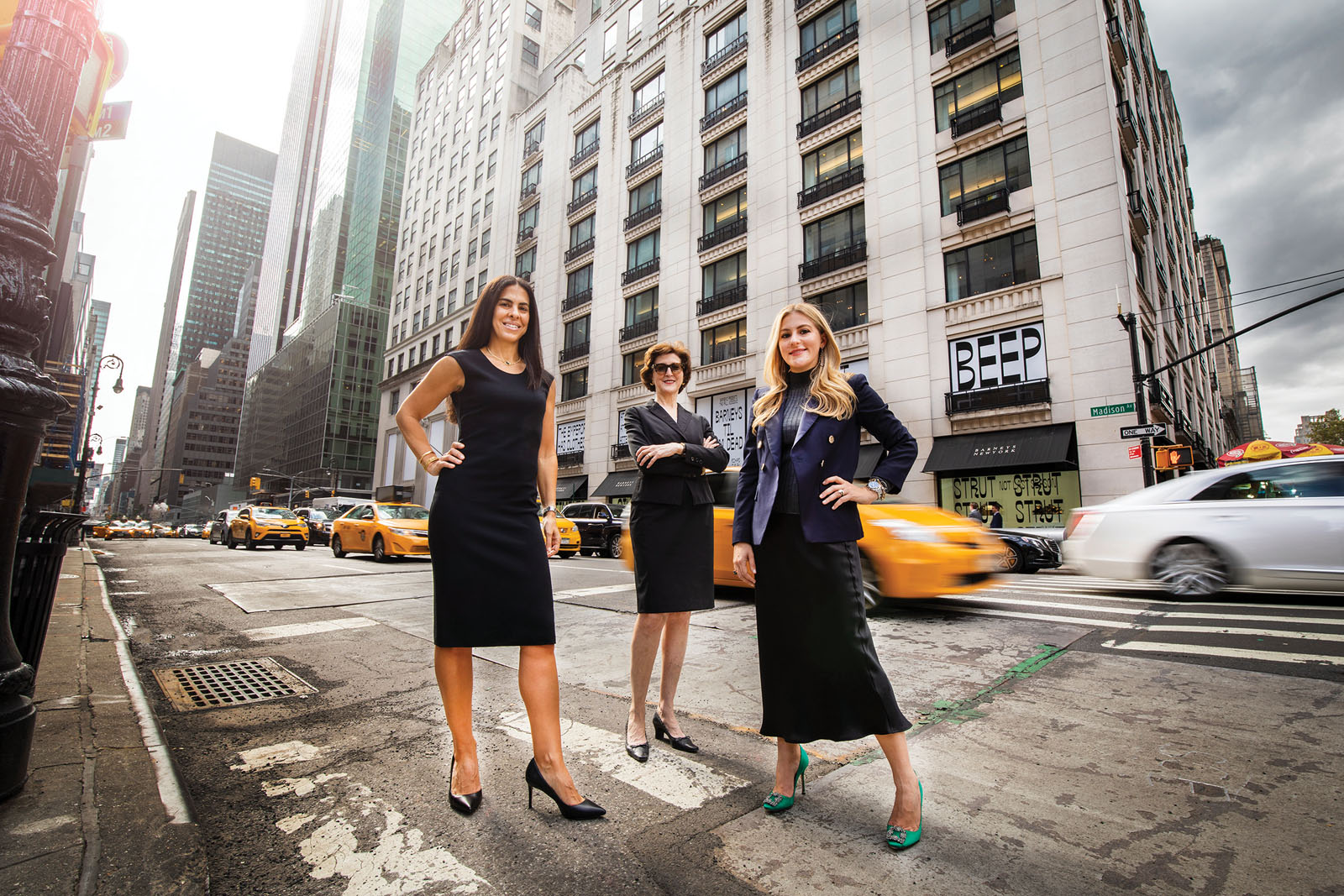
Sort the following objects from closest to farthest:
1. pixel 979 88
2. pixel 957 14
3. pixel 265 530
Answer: pixel 265 530 → pixel 979 88 → pixel 957 14

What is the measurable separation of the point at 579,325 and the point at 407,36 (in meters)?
66.7

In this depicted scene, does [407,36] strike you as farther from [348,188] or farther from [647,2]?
[647,2]

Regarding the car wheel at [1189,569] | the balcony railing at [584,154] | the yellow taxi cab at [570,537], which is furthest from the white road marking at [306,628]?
the balcony railing at [584,154]

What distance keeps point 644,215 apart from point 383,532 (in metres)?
21.9

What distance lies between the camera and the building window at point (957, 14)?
19.2m

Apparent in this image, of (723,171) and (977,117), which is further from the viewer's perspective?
(723,171)

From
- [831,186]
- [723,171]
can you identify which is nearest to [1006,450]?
[831,186]

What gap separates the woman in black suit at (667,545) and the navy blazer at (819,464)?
0.62 m

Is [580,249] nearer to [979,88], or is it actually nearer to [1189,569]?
[979,88]

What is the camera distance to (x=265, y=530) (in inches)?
747

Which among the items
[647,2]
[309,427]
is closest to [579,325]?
[647,2]

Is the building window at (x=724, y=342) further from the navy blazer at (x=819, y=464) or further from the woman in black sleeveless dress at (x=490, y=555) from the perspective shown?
the woman in black sleeveless dress at (x=490, y=555)

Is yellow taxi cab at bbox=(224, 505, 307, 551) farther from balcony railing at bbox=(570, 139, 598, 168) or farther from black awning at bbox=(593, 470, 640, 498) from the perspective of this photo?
balcony railing at bbox=(570, 139, 598, 168)

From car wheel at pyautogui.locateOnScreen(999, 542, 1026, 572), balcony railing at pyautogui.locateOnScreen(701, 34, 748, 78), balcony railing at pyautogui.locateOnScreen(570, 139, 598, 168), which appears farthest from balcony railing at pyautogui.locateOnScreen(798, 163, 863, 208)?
balcony railing at pyautogui.locateOnScreen(570, 139, 598, 168)
